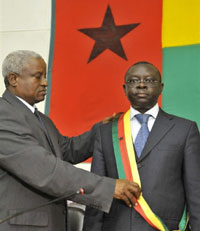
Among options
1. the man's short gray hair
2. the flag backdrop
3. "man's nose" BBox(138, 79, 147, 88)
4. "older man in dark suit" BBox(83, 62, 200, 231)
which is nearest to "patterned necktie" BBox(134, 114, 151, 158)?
"older man in dark suit" BBox(83, 62, 200, 231)

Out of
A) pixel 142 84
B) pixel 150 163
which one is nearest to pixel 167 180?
pixel 150 163

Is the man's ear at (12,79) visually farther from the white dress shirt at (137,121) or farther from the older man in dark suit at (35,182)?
the white dress shirt at (137,121)

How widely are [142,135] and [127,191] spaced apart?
25 centimetres

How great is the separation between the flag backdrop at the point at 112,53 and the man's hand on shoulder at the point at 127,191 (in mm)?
1042

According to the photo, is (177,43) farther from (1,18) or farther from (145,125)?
(1,18)

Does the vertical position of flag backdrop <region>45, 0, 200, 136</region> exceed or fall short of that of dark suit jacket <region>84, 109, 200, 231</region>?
it exceeds it

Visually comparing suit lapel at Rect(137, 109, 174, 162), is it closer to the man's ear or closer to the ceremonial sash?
the ceremonial sash

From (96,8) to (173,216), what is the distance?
1.69m

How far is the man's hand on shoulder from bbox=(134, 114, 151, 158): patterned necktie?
142 millimetres

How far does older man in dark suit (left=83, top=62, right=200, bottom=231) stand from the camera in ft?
5.09

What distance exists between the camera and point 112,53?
2.69 metres

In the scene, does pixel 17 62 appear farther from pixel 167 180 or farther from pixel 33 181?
pixel 167 180

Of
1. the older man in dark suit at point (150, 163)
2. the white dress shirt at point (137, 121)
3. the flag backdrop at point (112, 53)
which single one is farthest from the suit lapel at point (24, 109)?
the flag backdrop at point (112, 53)

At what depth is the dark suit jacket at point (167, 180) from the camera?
5.09 feet
